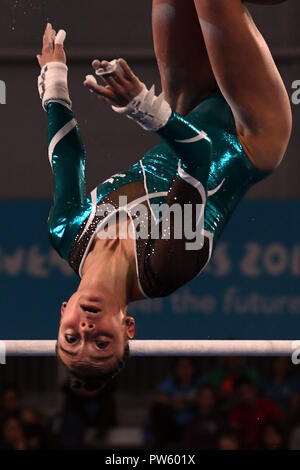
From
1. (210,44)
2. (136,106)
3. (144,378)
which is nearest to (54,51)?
(210,44)

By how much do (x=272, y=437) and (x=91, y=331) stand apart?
68.7 inches

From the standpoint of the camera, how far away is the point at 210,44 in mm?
2078

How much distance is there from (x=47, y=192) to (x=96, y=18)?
2.73ft

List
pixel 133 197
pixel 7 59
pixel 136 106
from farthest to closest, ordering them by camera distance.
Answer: pixel 7 59 → pixel 133 197 → pixel 136 106

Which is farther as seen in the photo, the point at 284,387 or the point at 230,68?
the point at 284,387

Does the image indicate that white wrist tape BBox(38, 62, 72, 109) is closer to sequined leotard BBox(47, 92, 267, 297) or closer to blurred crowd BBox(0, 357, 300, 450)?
sequined leotard BBox(47, 92, 267, 297)

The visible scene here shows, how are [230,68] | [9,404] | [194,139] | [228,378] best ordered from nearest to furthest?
1. [194,139]
2. [230,68]
3. [9,404]
4. [228,378]

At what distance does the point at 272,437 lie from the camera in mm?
3309

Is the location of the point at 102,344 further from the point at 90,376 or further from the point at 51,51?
the point at 51,51

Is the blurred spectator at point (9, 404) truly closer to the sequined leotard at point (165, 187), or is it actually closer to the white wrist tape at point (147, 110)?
the sequined leotard at point (165, 187)

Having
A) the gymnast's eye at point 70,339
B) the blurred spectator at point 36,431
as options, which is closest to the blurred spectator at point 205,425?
the blurred spectator at point 36,431

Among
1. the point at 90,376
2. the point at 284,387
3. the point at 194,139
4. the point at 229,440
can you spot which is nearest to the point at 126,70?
the point at 194,139

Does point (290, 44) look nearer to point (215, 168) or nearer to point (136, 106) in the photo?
point (215, 168)

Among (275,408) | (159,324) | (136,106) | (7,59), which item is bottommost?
(275,408)
